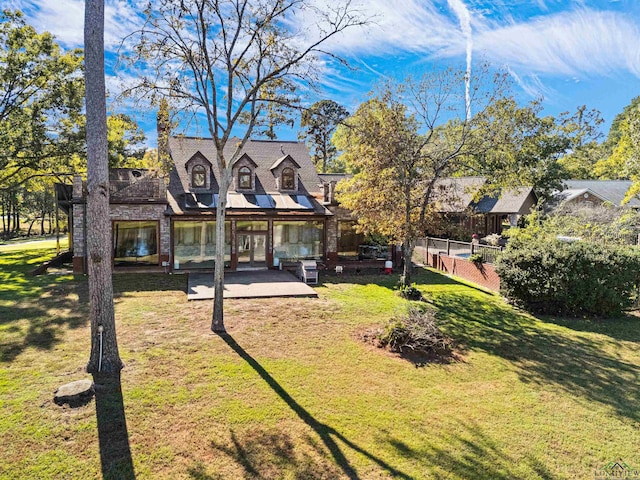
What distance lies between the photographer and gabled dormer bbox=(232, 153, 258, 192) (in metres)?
20.8

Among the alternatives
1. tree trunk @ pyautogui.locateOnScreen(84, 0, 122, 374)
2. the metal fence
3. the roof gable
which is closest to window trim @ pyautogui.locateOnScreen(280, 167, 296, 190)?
the roof gable

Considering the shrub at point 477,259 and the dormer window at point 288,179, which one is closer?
the shrub at point 477,259

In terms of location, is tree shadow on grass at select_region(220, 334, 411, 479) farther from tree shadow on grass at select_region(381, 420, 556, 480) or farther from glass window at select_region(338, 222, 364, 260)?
glass window at select_region(338, 222, 364, 260)

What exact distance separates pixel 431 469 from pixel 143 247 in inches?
676

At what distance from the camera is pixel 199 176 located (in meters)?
20.3

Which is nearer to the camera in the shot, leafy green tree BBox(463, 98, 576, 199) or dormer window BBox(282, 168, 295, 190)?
leafy green tree BBox(463, 98, 576, 199)

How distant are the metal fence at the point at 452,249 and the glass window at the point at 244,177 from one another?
11.5 meters

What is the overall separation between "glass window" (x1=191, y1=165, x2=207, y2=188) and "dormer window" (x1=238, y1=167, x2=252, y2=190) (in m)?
1.88

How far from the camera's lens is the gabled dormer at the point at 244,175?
2075 cm

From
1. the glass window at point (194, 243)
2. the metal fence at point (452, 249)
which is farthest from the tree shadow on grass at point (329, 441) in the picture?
the glass window at point (194, 243)

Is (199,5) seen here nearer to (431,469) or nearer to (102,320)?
(102,320)

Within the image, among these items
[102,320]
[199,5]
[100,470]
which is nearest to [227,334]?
[102,320]

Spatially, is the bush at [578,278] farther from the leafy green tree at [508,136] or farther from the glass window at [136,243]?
the glass window at [136,243]

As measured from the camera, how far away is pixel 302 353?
8945mm
